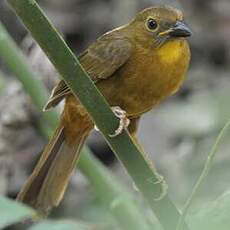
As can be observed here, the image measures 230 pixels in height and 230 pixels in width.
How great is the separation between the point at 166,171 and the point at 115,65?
183 centimetres

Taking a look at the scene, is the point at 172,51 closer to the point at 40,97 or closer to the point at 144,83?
the point at 144,83

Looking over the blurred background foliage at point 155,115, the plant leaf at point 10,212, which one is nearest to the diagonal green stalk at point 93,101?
the blurred background foliage at point 155,115

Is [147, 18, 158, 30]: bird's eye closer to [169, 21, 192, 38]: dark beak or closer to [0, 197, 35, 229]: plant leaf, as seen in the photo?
[169, 21, 192, 38]: dark beak

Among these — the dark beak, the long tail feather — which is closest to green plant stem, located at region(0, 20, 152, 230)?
the long tail feather

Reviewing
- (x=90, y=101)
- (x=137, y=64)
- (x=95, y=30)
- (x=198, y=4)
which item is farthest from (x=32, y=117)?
(x=198, y=4)

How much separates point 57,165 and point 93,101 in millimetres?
1249

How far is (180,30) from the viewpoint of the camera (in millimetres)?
3402

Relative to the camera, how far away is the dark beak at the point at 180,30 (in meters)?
3.37

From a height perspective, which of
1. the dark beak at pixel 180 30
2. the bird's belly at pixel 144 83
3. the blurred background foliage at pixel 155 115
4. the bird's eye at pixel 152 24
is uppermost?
the bird's eye at pixel 152 24

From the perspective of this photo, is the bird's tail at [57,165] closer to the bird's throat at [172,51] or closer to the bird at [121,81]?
the bird at [121,81]

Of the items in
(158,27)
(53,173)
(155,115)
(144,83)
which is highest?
(158,27)

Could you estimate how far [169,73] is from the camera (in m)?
3.44

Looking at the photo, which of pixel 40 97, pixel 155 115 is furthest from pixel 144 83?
pixel 155 115

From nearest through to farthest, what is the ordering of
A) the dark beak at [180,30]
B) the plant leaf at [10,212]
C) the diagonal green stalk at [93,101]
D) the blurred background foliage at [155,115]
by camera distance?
the diagonal green stalk at [93,101] < the plant leaf at [10,212] < the dark beak at [180,30] < the blurred background foliage at [155,115]
